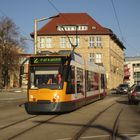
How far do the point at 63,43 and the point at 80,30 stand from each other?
462 cm

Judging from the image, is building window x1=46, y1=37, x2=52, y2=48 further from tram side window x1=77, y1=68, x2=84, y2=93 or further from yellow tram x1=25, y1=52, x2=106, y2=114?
yellow tram x1=25, y1=52, x2=106, y2=114

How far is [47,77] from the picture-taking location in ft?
68.6

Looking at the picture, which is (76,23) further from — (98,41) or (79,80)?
(79,80)

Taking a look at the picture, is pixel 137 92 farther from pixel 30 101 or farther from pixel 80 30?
pixel 80 30

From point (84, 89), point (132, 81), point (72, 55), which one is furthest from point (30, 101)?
point (132, 81)

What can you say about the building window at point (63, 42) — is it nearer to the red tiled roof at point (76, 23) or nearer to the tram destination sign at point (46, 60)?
the red tiled roof at point (76, 23)

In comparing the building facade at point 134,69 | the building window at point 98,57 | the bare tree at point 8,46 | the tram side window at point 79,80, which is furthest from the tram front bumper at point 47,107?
the building facade at point 134,69

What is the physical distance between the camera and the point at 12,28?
7894 cm

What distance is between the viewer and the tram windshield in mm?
20859

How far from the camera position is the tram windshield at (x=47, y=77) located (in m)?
20.9

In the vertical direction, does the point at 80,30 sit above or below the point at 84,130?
above

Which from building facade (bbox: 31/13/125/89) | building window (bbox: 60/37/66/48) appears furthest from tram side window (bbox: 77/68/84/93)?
building window (bbox: 60/37/66/48)

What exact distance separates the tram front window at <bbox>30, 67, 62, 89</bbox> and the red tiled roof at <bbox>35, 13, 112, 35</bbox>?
73.5 m

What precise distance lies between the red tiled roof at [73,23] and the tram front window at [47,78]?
241 ft
